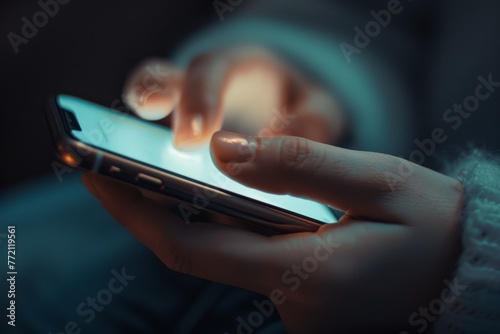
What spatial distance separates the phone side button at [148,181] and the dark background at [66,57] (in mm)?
219

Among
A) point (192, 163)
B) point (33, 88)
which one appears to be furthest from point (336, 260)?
point (33, 88)

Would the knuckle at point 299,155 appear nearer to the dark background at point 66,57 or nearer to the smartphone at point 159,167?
the smartphone at point 159,167

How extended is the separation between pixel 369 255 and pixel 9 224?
1.10 ft

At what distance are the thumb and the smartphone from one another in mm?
19

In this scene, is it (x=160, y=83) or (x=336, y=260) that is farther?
(x=160, y=83)

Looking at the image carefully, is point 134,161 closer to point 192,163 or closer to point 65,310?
point 192,163

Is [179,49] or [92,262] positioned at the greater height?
[179,49]

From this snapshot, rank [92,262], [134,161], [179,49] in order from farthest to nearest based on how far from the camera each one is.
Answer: [179,49] < [92,262] < [134,161]

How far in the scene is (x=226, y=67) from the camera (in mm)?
537

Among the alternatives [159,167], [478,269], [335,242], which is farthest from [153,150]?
[478,269]

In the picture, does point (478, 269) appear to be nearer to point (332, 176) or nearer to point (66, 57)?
point (332, 176)

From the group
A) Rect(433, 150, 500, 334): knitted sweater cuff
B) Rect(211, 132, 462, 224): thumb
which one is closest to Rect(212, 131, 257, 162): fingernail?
Rect(211, 132, 462, 224): thumb

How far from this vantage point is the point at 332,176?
37 centimetres

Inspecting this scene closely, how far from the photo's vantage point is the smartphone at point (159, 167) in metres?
0.34
